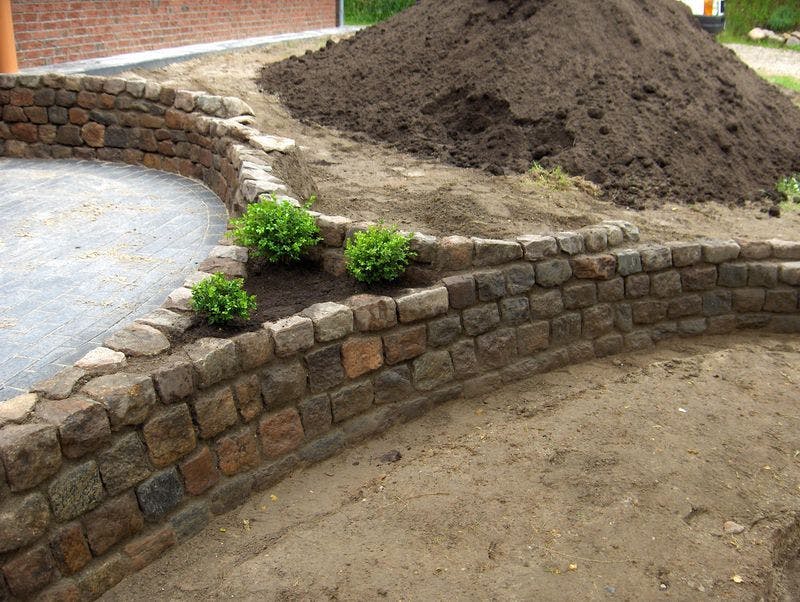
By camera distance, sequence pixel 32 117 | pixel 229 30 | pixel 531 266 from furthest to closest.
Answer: pixel 229 30 < pixel 32 117 < pixel 531 266

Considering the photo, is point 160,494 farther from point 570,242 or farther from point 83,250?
point 570,242

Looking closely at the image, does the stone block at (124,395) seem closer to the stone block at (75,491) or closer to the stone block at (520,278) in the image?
the stone block at (75,491)

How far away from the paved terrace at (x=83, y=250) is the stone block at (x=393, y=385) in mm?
1654

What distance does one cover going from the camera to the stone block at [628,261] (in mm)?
6309

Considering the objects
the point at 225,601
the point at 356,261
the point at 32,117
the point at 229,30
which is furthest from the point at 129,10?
the point at 225,601

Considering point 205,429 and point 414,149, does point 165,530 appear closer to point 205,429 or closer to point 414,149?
point 205,429

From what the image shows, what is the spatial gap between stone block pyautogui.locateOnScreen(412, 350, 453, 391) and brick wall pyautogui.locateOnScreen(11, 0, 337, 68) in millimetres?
8154

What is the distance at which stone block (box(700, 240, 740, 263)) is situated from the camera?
21.7 ft

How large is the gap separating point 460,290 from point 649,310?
1869 millimetres

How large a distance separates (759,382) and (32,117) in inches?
310

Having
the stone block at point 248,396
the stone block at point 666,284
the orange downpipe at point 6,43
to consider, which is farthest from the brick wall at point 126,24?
the stone block at point 666,284

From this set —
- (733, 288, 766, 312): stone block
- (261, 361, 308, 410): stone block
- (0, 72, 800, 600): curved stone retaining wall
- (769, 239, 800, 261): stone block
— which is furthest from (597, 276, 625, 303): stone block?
(261, 361, 308, 410): stone block

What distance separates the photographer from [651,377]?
6195 mm

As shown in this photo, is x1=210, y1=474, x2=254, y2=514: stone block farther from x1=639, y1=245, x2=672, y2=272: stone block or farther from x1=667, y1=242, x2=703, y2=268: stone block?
x1=667, y1=242, x2=703, y2=268: stone block
